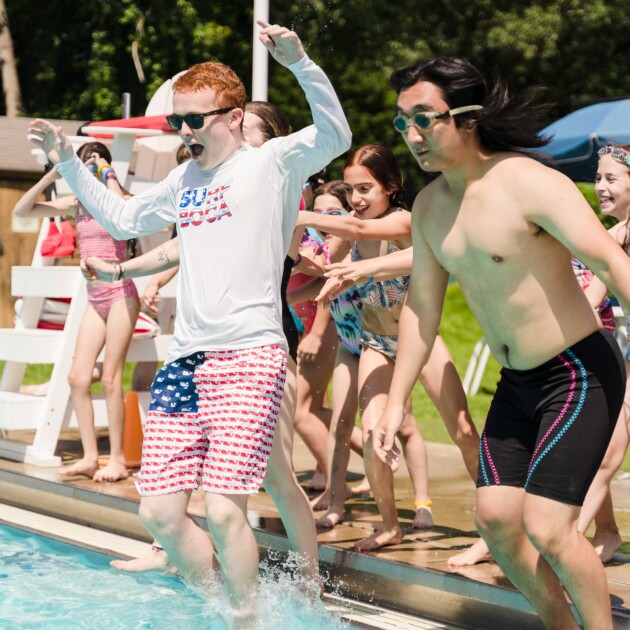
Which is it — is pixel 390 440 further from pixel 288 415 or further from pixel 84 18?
pixel 84 18

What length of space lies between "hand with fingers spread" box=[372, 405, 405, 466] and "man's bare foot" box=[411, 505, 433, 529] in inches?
76.7

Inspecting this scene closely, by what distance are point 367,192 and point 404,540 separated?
1.71 m

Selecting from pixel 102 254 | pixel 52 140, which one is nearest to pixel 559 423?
pixel 52 140

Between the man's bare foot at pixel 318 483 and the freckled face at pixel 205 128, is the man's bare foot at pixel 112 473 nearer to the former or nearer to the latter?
the man's bare foot at pixel 318 483

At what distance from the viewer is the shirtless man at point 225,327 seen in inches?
154

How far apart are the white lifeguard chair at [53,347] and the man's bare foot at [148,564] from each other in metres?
2.21

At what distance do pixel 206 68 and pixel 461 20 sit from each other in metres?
24.6

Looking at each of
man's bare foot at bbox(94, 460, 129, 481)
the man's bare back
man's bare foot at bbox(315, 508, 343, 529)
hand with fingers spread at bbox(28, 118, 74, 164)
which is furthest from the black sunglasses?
man's bare foot at bbox(94, 460, 129, 481)

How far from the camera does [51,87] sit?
94.7ft

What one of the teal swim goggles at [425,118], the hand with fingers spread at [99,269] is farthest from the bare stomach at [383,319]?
the teal swim goggles at [425,118]

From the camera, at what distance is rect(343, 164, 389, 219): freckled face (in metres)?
5.36

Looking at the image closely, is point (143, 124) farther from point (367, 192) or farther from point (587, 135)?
point (587, 135)

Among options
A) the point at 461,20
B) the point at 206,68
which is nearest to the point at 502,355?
the point at 206,68

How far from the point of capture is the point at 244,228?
404 centimetres
